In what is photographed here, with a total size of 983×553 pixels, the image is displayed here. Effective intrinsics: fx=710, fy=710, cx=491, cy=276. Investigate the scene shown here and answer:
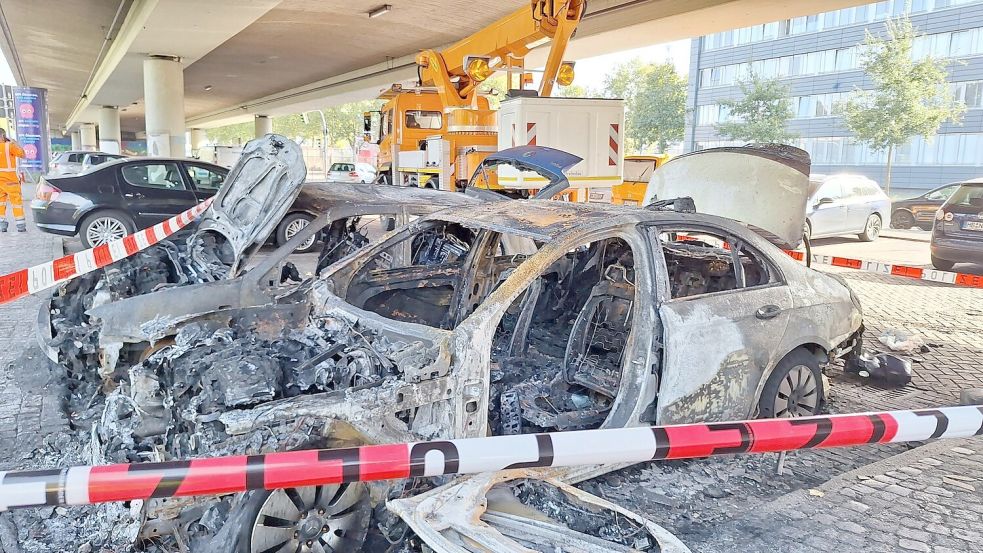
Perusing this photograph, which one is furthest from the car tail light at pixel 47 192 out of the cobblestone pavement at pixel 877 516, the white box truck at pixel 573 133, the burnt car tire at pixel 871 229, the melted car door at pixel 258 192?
the burnt car tire at pixel 871 229

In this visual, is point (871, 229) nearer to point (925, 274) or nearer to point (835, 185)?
point (835, 185)

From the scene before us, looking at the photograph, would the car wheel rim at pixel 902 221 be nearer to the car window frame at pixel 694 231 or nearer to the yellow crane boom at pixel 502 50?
the yellow crane boom at pixel 502 50

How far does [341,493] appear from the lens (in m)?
3.04

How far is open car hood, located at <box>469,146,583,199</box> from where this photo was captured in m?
5.50

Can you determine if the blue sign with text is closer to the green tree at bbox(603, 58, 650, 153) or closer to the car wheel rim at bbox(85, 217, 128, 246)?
the car wheel rim at bbox(85, 217, 128, 246)

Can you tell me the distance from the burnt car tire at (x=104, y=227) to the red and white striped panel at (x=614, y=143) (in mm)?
7840

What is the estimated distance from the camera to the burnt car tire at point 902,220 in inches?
721

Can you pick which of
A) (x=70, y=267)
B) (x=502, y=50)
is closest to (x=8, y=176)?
(x=70, y=267)

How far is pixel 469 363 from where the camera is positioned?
3148mm

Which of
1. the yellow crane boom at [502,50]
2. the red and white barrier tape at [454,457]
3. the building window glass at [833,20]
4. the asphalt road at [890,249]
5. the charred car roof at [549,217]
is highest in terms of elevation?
the building window glass at [833,20]

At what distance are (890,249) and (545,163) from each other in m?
12.1

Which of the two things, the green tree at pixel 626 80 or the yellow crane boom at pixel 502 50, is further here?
the green tree at pixel 626 80

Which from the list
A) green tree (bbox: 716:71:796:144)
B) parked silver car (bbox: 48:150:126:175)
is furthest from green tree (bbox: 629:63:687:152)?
parked silver car (bbox: 48:150:126:175)

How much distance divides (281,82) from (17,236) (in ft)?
66.8
